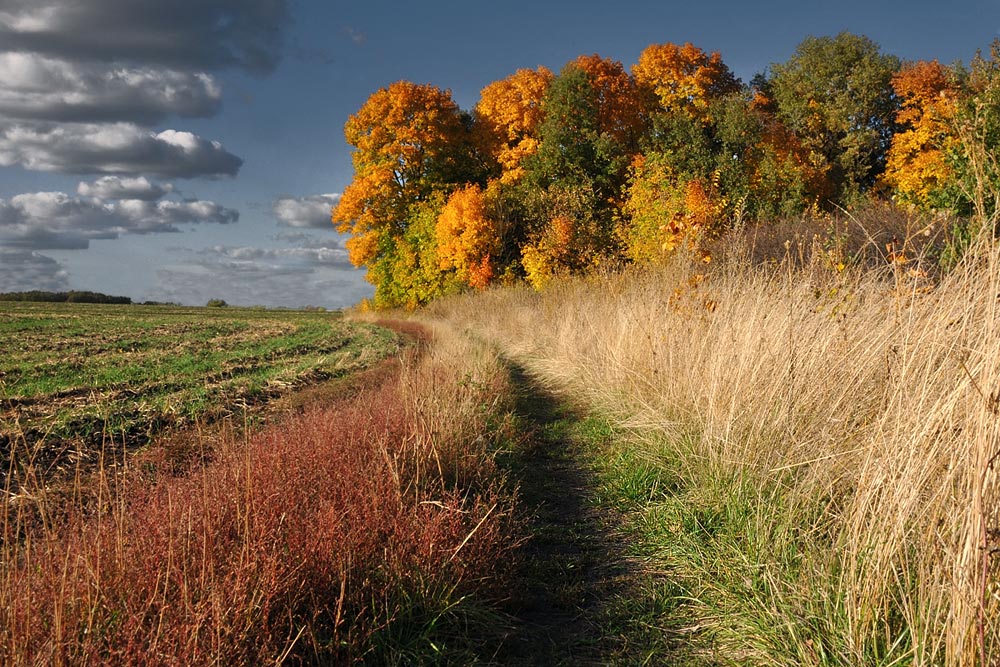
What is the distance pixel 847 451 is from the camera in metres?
3.72

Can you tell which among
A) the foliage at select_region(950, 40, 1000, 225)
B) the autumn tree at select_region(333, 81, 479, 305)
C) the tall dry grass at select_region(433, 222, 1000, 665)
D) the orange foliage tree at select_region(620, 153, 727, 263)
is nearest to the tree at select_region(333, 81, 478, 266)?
the autumn tree at select_region(333, 81, 479, 305)

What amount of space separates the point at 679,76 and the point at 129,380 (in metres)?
35.9

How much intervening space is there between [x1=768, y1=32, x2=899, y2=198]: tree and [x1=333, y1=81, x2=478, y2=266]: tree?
1980 cm

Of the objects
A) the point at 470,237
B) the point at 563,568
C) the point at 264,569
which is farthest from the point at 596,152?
the point at 264,569

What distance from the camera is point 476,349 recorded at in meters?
13.0

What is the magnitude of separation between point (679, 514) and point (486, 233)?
26827 millimetres

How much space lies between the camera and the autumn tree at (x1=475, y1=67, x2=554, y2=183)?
124 ft

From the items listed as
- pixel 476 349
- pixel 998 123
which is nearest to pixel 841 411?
pixel 476 349

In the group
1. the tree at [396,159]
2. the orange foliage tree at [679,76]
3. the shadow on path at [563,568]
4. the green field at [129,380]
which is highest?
the orange foliage tree at [679,76]

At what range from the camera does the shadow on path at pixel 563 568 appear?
3545 mm

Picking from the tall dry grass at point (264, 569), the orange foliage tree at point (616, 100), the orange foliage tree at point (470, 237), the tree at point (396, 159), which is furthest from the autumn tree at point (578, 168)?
the tall dry grass at point (264, 569)

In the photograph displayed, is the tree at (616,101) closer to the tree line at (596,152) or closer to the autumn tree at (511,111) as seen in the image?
the tree line at (596,152)

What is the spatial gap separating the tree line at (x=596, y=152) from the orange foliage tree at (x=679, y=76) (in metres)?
0.10

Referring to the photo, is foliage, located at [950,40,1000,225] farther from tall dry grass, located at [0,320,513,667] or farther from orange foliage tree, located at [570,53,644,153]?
orange foliage tree, located at [570,53,644,153]
